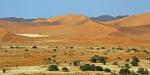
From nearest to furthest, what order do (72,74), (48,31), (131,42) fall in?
(72,74), (131,42), (48,31)

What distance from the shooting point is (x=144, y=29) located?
111m

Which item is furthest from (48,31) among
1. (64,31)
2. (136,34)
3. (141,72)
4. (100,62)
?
(141,72)

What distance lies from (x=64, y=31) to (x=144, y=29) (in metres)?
16.7

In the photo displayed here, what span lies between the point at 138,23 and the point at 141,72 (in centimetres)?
10176

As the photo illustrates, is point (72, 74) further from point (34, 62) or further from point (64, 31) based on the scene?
point (64, 31)

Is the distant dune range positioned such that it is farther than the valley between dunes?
Yes

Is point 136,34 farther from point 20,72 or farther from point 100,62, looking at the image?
point 20,72

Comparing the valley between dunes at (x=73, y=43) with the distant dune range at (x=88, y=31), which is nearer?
the valley between dunes at (x=73, y=43)

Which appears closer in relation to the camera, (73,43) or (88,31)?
(73,43)

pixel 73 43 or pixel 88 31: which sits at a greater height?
pixel 88 31

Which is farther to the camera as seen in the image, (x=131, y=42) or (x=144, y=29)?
(x=144, y=29)

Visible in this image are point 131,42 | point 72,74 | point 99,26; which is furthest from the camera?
point 99,26

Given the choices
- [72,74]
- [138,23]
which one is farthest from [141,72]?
[138,23]

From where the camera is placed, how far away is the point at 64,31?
10956cm
